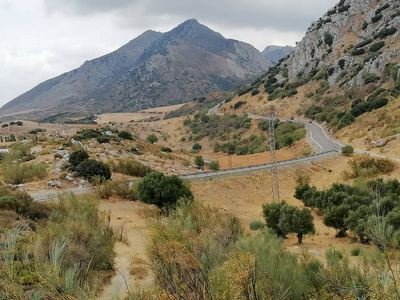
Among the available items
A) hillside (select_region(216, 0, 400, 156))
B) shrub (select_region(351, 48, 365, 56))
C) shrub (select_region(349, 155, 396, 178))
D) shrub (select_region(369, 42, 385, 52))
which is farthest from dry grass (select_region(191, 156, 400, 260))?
shrub (select_region(351, 48, 365, 56))

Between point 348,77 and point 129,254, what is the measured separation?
2609 inches

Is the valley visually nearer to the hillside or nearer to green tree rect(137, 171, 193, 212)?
green tree rect(137, 171, 193, 212)

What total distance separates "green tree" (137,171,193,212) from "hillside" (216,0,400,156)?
25901mm

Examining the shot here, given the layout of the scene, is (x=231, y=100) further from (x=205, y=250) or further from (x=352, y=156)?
(x=205, y=250)

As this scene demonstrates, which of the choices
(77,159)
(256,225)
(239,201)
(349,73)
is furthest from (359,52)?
(256,225)

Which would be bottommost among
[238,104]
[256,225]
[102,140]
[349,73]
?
[256,225]

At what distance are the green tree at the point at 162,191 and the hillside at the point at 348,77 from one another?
1020 inches

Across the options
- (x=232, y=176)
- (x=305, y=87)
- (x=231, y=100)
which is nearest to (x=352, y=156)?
(x=232, y=176)

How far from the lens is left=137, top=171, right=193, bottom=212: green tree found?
2027cm

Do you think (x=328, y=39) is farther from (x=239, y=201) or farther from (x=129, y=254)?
(x=129, y=254)

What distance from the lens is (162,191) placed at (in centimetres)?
2017

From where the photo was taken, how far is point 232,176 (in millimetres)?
30094

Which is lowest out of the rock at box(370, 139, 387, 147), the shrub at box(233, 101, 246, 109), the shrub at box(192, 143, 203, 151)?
the shrub at box(192, 143, 203, 151)

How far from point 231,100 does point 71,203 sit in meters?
90.5
